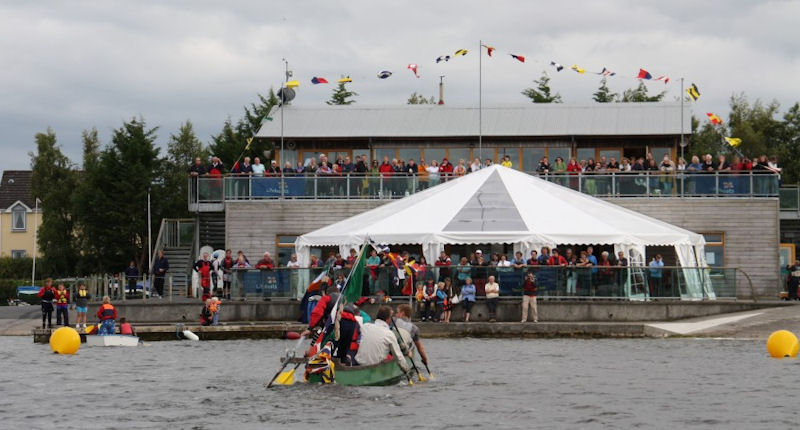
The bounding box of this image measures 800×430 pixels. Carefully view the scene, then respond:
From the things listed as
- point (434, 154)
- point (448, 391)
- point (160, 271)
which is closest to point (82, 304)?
point (160, 271)

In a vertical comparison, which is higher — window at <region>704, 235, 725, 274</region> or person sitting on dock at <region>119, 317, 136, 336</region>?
window at <region>704, 235, 725, 274</region>

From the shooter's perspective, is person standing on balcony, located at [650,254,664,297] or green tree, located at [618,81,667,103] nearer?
person standing on balcony, located at [650,254,664,297]

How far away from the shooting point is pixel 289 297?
42.3 meters

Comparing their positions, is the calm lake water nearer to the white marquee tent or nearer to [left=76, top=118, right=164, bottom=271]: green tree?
the white marquee tent

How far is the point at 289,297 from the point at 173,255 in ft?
43.0

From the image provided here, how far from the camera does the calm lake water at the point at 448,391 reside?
2362cm

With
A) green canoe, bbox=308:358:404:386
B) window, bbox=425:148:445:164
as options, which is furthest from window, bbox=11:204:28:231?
green canoe, bbox=308:358:404:386

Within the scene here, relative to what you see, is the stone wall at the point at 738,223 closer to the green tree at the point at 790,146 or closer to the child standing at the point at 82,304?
the child standing at the point at 82,304

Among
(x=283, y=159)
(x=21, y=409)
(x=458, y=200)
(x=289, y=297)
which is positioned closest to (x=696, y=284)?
(x=458, y=200)

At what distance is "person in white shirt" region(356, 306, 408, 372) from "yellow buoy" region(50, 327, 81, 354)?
11730mm

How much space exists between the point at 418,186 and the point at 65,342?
669 inches

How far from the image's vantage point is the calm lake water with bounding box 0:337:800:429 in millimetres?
23625

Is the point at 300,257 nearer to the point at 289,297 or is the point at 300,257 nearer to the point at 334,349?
the point at 289,297

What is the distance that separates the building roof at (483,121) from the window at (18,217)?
51916 millimetres
